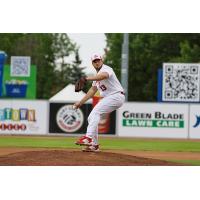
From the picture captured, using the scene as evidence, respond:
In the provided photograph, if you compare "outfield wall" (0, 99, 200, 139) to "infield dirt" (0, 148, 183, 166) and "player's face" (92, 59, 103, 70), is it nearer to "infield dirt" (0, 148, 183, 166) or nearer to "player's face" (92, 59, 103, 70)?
"infield dirt" (0, 148, 183, 166)

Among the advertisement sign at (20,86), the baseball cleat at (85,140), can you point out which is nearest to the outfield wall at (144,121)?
the advertisement sign at (20,86)

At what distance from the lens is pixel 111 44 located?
63.2 m

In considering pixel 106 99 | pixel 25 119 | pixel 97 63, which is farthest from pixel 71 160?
pixel 25 119

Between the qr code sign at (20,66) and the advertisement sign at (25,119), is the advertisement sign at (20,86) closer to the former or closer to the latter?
the qr code sign at (20,66)

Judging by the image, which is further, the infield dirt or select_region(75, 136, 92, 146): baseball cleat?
select_region(75, 136, 92, 146): baseball cleat

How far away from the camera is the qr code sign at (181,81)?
107ft

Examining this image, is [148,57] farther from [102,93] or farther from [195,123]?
[102,93]

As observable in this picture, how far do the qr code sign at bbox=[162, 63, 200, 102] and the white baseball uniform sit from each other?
17.3 m

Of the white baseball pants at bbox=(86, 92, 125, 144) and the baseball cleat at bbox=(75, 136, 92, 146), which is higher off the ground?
the white baseball pants at bbox=(86, 92, 125, 144)

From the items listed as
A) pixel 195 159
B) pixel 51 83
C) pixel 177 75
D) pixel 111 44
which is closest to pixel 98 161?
pixel 195 159

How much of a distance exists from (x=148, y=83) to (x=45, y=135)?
30.6 metres

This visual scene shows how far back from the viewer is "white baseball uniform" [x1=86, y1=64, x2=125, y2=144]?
15055mm

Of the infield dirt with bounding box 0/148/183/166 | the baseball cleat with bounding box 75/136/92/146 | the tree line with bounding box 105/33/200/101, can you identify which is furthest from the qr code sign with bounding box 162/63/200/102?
the tree line with bounding box 105/33/200/101
